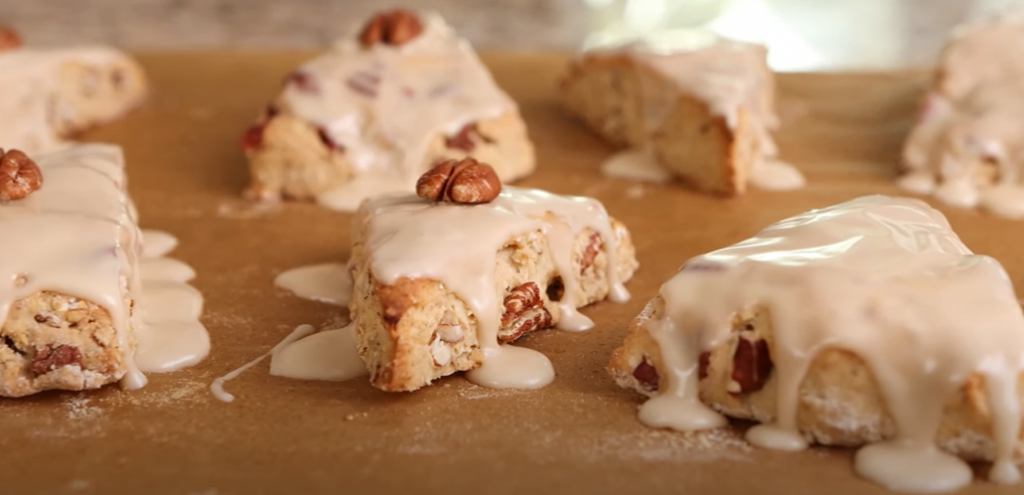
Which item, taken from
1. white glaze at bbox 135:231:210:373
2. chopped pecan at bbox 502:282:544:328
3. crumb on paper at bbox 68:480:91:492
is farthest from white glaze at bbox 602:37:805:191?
crumb on paper at bbox 68:480:91:492

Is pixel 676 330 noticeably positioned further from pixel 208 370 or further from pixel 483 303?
pixel 208 370

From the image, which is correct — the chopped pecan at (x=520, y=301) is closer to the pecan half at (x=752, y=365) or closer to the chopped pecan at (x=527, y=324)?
the chopped pecan at (x=527, y=324)

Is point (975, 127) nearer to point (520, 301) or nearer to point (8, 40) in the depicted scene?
point (520, 301)

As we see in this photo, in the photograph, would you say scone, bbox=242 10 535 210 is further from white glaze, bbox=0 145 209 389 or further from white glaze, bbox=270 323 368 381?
white glaze, bbox=270 323 368 381

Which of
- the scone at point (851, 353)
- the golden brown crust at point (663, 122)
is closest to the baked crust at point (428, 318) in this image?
the scone at point (851, 353)

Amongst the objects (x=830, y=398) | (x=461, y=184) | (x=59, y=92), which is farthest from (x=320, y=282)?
(x=59, y=92)

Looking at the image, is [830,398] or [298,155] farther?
[298,155]
